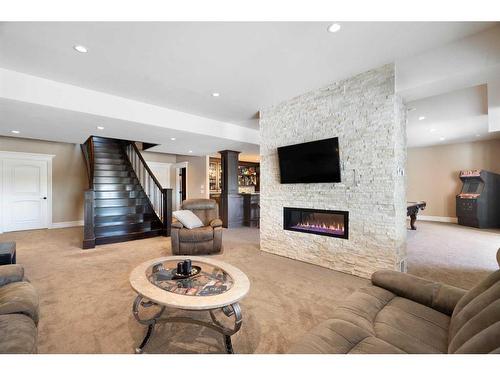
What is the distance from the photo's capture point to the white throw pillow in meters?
4.08

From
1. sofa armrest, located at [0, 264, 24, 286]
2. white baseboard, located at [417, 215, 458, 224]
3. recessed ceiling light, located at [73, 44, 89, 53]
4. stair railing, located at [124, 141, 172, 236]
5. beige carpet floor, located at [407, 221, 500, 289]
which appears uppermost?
recessed ceiling light, located at [73, 44, 89, 53]

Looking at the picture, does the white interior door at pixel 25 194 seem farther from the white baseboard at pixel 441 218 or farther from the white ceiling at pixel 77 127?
the white baseboard at pixel 441 218

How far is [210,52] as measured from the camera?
2.54 metres

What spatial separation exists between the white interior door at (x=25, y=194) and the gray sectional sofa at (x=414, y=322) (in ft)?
26.3

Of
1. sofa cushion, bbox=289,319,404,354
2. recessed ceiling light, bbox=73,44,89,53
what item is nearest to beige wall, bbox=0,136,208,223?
recessed ceiling light, bbox=73,44,89,53

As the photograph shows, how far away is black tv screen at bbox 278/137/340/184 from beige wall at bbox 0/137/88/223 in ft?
21.2

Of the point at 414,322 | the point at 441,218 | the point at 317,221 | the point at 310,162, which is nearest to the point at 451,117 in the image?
the point at 310,162

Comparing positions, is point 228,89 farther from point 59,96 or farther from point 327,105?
point 59,96

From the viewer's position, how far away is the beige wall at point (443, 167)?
6836mm

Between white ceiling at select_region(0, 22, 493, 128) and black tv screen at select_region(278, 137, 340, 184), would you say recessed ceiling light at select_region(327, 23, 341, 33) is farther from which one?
black tv screen at select_region(278, 137, 340, 184)
